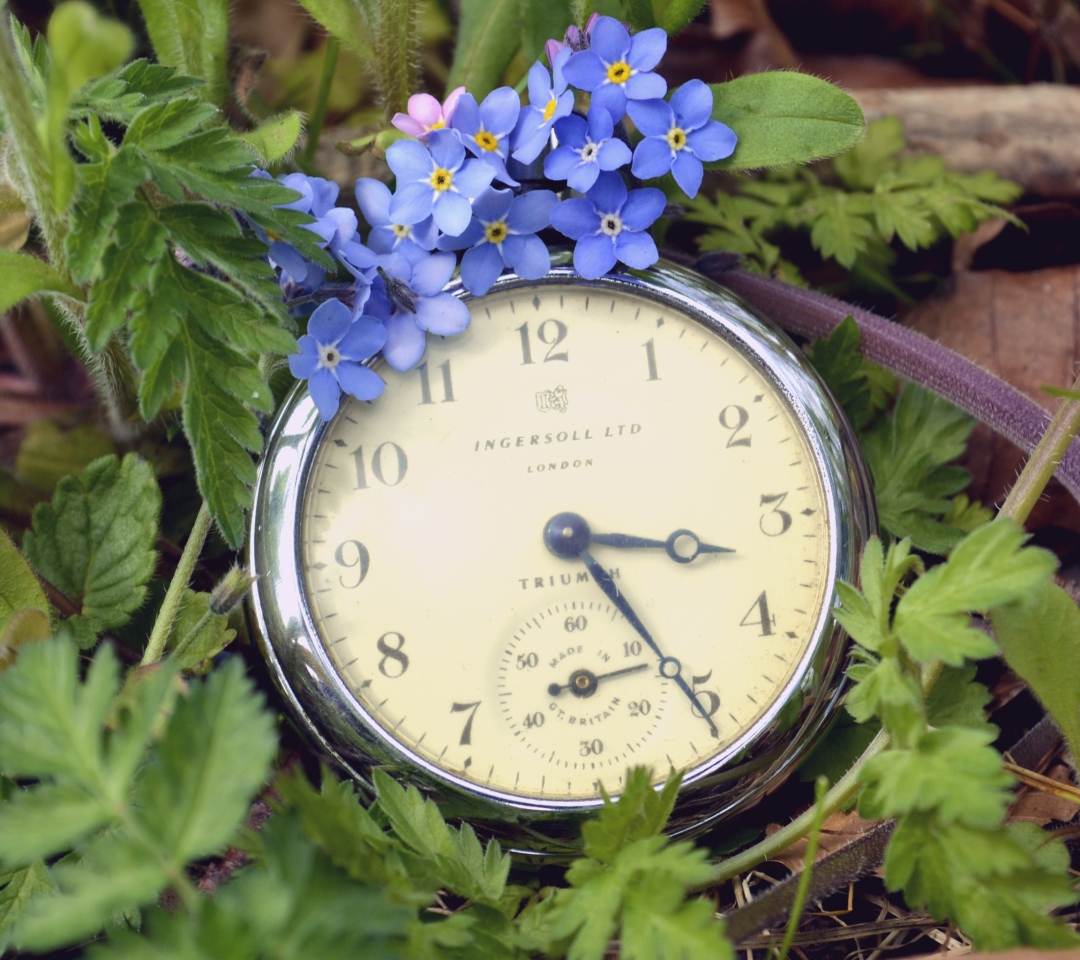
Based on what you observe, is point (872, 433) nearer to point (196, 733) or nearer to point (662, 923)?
point (662, 923)

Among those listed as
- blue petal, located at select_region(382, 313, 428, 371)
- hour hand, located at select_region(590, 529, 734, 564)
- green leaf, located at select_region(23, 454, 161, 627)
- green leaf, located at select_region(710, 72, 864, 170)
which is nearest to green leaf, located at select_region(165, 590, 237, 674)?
green leaf, located at select_region(23, 454, 161, 627)

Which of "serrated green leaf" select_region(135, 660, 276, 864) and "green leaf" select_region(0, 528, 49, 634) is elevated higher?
"serrated green leaf" select_region(135, 660, 276, 864)

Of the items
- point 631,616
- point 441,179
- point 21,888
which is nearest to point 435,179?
point 441,179

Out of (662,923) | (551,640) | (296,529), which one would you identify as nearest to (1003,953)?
(662,923)

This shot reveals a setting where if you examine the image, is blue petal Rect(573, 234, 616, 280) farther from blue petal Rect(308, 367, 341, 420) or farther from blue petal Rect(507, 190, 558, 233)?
blue petal Rect(308, 367, 341, 420)

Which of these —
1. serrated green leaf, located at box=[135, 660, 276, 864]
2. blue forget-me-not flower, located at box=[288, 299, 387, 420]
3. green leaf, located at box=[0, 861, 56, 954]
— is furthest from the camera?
blue forget-me-not flower, located at box=[288, 299, 387, 420]

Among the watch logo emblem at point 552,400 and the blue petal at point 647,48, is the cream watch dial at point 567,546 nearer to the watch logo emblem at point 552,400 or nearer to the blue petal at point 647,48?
the watch logo emblem at point 552,400
